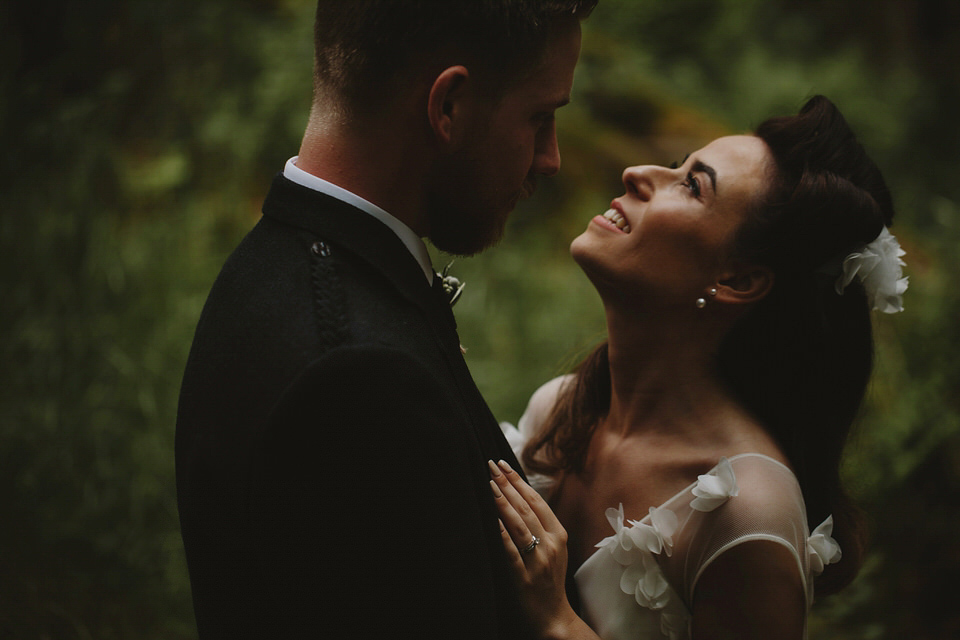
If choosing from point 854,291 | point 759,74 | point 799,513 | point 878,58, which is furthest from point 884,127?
point 799,513

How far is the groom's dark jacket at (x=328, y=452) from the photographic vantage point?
125 cm

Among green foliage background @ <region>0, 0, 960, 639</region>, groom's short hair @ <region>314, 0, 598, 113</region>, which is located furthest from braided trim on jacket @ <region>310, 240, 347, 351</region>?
green foliage background @ <region>0, 0, 960, 639</region>

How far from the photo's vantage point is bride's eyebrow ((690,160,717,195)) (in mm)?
2180

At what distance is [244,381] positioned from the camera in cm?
132

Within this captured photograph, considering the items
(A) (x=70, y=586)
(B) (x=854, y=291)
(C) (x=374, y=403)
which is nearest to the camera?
(C) (x=374, y=403)

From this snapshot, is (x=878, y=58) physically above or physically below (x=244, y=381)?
below

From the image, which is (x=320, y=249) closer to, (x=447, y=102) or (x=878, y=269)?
(x=447, y=102)

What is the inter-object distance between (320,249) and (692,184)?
1.25m

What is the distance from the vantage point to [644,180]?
89.2 inches

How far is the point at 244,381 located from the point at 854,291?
1.79 m

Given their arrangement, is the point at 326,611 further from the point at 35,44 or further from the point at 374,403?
the point at 35,44

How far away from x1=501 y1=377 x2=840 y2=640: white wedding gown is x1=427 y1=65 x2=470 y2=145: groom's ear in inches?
44.4

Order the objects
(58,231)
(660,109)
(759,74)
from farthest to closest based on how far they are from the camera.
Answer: (759,74), (660,109), (58,231)

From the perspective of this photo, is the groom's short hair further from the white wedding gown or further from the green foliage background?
the green foliage background
